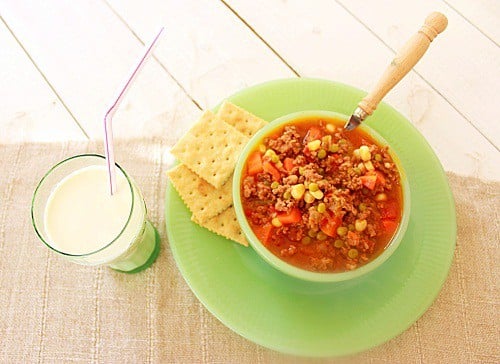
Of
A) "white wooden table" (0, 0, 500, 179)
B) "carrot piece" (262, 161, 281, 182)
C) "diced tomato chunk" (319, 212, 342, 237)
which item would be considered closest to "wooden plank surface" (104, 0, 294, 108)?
"white wooden table" (0, 0, 500, 179)

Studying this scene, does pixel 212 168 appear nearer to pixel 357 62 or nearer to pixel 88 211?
pixel 88 211

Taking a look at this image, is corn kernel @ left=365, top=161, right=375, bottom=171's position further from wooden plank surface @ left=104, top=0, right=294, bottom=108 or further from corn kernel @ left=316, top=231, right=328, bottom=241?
wooden plank surface @ left=104, top=0, right=294, bottom=108

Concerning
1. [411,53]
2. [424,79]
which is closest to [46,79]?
[411,53]

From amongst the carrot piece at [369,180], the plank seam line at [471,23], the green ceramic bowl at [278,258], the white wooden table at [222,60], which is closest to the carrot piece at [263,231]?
the green ceramic bowl at [278,258]

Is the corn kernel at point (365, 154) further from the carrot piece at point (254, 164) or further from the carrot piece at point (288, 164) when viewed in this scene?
the carrot piece at point (254, 164)

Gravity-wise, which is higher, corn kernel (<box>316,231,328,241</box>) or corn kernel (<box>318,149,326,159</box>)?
corn kernel (<box>318,149,326,159</box>)

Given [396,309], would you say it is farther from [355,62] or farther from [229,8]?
[229,8]
